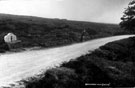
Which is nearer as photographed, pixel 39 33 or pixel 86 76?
pixel 86 76

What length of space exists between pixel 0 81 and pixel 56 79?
3.46m

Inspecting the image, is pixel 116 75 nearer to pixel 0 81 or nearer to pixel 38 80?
pixel 38 80

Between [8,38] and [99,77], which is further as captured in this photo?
[8,38]

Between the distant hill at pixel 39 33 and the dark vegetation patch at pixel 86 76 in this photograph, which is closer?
the dark vegetation patch at pixel 86 76

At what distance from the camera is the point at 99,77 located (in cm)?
1188

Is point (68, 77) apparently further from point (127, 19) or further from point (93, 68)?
point (127, 19)

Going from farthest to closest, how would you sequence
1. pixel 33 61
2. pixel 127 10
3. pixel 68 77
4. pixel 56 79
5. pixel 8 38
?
1. pixel 127 10
2. pixel 8 38
3. pixel 33 61
4. pixel 68 77
5. pixel 56 79

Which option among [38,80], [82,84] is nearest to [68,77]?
[82,84]

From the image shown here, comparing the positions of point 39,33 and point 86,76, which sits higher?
point 39,33

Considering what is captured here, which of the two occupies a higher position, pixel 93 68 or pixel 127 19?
pixel 127 19

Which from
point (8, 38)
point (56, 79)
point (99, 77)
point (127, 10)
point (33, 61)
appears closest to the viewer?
point (56, 79)

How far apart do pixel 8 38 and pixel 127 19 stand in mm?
26555

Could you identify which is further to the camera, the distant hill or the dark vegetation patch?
the distant hill

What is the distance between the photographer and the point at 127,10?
39.6 metres
